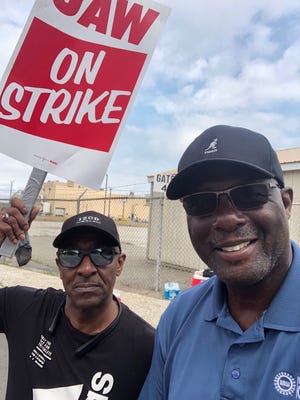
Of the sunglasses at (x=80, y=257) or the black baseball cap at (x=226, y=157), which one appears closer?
the black baseball cap at (x=226, y=157)

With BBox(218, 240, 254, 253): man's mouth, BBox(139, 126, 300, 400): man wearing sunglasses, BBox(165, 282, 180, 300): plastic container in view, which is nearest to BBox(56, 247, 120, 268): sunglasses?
BBox(139, 126, 300, 400): man wearing sunglasses

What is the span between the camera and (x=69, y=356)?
80.0 inches

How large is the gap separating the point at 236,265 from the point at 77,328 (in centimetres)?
106

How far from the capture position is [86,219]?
229cm

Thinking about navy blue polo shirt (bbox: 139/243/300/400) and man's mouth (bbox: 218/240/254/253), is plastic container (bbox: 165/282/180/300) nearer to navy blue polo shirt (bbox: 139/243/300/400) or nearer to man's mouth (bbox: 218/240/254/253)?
navy blue polo shirt (bbox: 139/243/300/400)

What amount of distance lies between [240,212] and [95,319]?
3.69 ft

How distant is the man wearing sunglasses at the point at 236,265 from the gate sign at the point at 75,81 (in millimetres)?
697

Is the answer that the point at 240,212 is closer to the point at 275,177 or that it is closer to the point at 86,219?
the point at 275,177

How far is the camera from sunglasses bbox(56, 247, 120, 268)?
2.29 metres

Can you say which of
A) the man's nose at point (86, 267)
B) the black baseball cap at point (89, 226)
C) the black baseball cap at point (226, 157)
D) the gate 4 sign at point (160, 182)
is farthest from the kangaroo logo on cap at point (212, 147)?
the gate 4 sign at point (160, 182)

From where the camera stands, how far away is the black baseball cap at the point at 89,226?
7.42 feet

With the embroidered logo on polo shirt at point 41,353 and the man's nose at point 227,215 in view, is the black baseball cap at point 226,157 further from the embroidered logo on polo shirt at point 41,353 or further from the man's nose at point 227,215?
the embroidered logo on polo shirt at point 41,353

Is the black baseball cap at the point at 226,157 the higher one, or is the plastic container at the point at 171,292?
the black baseball cap at the point at 226,157

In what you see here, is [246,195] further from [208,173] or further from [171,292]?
[171,292]
